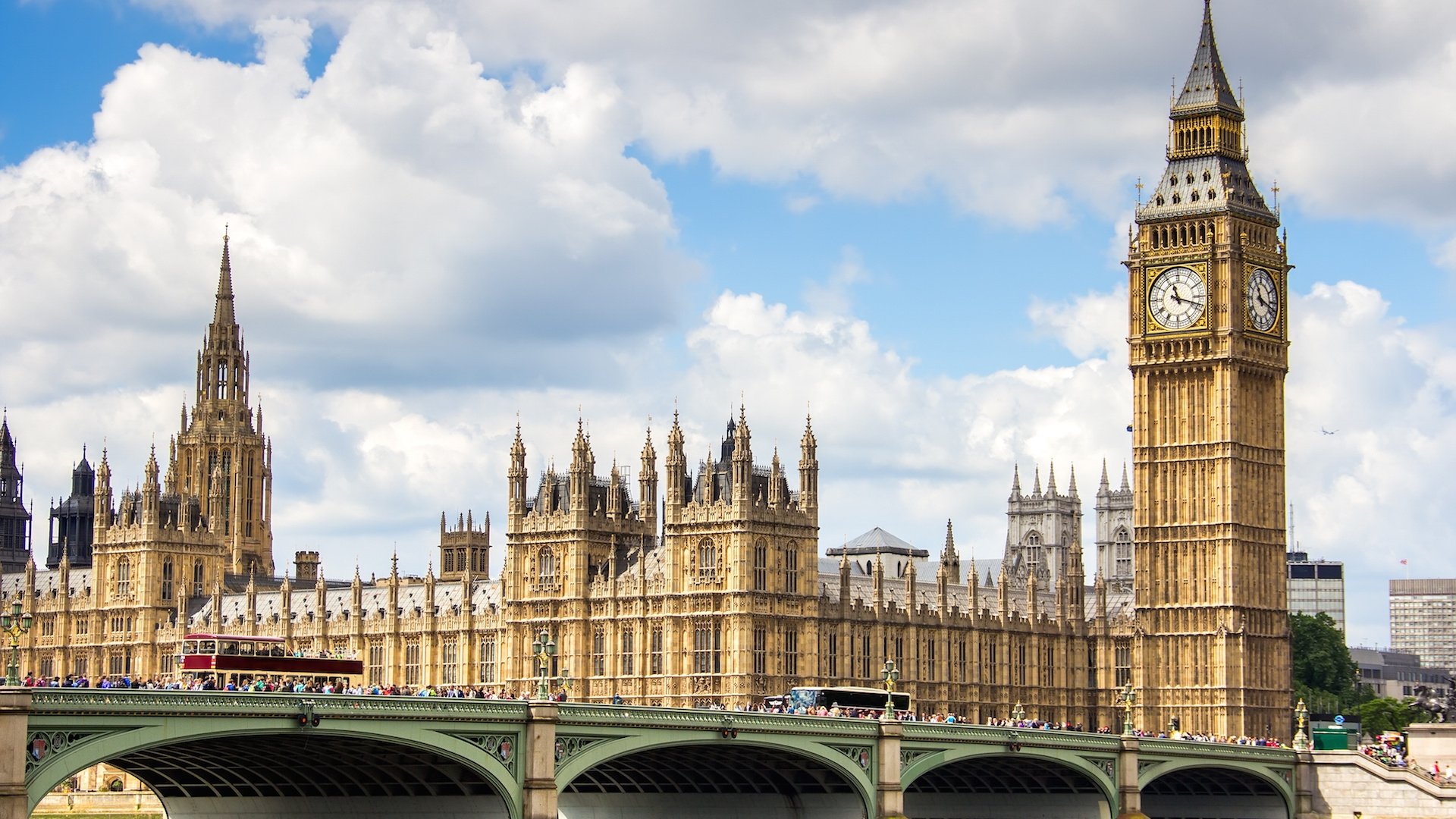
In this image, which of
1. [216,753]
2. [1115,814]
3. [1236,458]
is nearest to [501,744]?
[216,753]

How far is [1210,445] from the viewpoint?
158 metres

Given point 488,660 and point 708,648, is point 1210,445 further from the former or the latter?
point 488,660

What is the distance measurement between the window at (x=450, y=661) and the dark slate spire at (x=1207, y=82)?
184ft

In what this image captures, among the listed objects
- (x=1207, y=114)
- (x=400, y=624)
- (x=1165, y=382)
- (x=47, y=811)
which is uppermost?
(x=1207, y=114)

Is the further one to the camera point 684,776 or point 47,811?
point 47,811

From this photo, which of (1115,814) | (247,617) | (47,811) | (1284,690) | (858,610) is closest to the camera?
(1115,814)

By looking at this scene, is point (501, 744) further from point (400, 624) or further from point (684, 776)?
point (400, 624)

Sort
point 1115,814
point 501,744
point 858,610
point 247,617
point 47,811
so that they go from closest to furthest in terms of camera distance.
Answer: point 501,744 < point 1115,814 < point 47,811 < point 858,610 < point 247,617

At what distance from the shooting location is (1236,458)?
515 ft

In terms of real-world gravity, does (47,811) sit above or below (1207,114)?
below

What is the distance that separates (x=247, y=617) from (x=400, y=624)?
55.6 feet

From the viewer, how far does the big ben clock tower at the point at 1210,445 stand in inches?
6186

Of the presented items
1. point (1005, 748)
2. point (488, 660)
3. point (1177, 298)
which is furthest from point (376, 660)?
point (1005, 748)

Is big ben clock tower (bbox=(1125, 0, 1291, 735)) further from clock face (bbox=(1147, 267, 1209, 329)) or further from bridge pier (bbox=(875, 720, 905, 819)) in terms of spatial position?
bridge pier (bbox=(875, 720, 905, 819))
